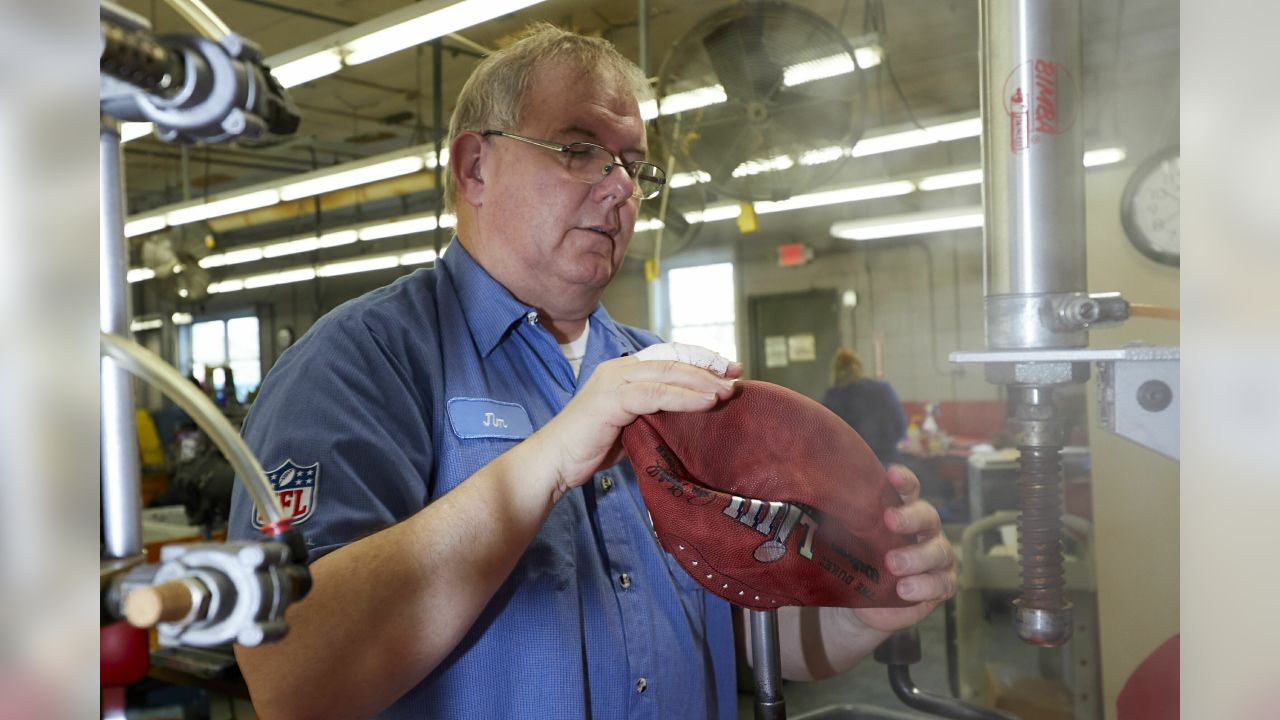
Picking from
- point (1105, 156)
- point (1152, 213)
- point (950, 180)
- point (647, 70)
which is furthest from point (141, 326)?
point (950, 180)

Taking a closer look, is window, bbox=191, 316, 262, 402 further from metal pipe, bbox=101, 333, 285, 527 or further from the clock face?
metal pipe, bbox=101, 333, 285, 527

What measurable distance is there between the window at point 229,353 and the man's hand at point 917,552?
2.98 meters

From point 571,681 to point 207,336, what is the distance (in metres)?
4.04

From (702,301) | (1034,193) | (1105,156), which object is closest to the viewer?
(1034,193)

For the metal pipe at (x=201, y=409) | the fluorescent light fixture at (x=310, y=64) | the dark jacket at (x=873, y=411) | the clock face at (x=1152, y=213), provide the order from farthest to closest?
the dark jacket at (x=873, y=411) < the clock face at (x=1152, y=213) < the fluorescent light fixture at (x=310, y=64) < the metal pipe at (x=201, y=409)

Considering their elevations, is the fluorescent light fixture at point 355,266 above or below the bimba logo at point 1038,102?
above

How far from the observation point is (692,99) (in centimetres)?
190

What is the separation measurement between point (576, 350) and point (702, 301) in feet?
21.9

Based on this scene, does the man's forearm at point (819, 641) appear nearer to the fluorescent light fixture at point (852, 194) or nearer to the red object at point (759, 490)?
the red object at point (759, 490)

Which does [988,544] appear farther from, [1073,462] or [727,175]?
[727,175]

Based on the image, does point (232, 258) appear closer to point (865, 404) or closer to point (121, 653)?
point (865, 404)

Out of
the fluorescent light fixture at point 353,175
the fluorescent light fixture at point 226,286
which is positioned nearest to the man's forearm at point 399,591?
the fluorescent light fixture at point 353,175

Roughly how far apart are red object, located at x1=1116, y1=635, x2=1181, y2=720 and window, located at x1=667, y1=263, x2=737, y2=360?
6283 millimetres

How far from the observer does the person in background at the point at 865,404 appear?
4.11 m
